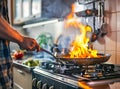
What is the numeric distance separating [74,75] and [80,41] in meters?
0.71

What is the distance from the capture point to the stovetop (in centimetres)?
106

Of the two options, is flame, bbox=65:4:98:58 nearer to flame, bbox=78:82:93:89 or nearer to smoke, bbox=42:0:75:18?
smoke, bbox=42:0:75:18

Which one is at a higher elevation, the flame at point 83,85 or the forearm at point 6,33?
the forearm at point 6,33

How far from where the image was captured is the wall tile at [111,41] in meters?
1.59

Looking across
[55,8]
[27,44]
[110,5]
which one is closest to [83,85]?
[27,44]

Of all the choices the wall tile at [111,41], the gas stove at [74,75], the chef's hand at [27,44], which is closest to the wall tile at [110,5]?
the wall tile at [111,41]

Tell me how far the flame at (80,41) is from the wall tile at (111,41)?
12 cm

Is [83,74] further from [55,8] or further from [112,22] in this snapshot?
[55,8]

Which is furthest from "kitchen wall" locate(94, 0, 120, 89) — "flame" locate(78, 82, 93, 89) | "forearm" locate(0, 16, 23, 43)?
"forearm" locate(0, 16, 23, 43)

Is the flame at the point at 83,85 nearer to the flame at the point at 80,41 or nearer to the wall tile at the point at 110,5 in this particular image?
the flame at the point at 80,41

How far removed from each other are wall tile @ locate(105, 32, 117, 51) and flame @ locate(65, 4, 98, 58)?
0.38ft

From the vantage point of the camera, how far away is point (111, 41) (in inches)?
63.4

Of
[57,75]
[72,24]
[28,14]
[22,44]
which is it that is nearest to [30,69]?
[57,75]

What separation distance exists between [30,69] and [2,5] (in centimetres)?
59
